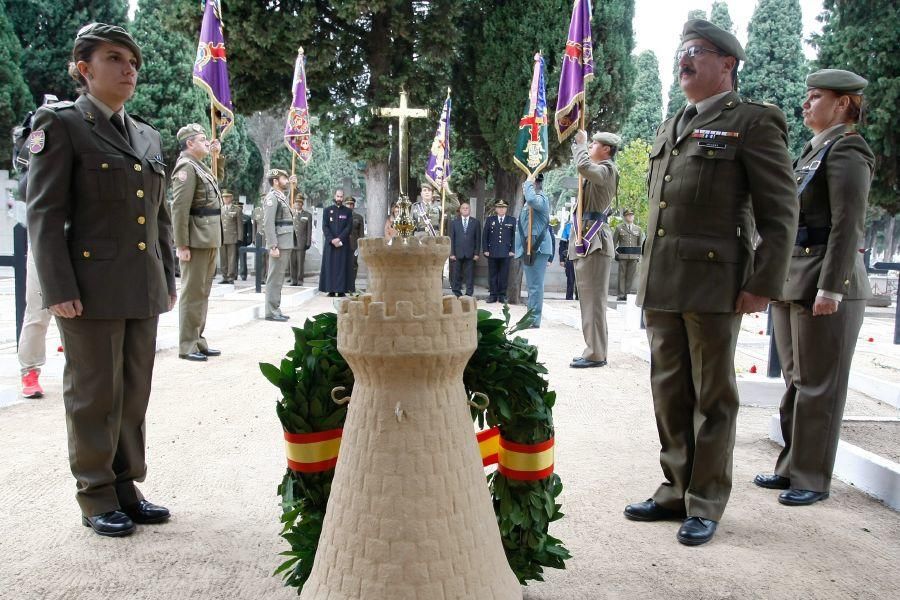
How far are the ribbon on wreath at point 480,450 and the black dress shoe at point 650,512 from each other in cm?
104

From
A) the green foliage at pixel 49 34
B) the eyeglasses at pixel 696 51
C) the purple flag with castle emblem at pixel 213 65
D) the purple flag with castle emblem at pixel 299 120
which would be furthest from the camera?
the green foliage at pixel 49 34

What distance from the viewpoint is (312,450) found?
2373 millimetres

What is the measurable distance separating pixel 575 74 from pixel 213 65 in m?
4.78

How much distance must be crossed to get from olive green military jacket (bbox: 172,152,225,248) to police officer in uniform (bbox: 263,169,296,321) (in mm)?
2912

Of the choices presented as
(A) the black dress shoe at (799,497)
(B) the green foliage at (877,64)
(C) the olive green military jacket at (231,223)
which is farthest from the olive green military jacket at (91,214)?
(B) the green foliage at (877,64)

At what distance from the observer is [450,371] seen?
1.90 metres

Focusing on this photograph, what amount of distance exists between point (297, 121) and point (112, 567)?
11.9m

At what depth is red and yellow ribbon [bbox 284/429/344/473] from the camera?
2365 mm

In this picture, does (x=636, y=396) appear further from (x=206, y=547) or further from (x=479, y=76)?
(x=479, y=76)

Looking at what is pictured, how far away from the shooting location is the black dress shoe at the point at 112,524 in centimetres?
298

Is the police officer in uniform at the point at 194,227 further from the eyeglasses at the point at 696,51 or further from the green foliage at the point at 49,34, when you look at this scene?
the green foliage at the point at 49,34

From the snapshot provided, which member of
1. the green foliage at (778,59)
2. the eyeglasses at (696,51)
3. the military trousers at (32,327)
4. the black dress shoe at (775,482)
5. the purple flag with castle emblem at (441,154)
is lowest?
the black dress shoe at (775,482)

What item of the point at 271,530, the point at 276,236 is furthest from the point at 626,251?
Answer: the point at 271,530

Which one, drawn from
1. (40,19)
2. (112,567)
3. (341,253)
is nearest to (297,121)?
(341,253)
